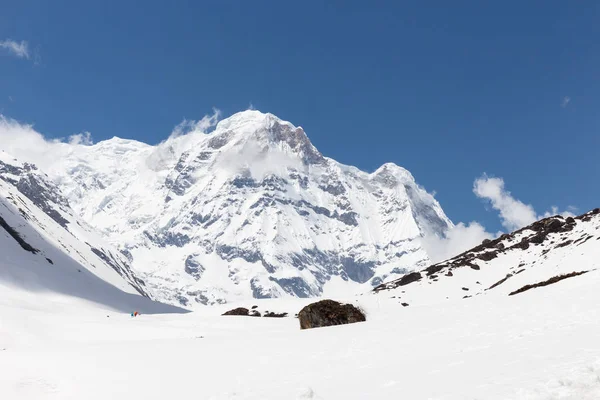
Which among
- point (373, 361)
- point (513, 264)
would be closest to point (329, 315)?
point (373, 361)

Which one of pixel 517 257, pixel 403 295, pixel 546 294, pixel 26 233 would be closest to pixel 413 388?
pixel 546 294

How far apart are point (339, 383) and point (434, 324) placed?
981 centimetres

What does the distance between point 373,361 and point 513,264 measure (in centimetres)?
9216

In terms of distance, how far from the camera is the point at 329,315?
3197cm

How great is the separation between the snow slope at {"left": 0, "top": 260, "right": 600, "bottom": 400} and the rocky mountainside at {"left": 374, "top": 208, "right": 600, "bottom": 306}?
43566 mm

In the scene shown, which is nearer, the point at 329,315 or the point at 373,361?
the point at 373,361

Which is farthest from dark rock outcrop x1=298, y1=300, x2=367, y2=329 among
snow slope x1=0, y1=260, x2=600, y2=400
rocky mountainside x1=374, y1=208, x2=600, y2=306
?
rocky mountainside x1=374, y1=208, x2=600, y2=306

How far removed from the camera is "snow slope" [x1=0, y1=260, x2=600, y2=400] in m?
11.0

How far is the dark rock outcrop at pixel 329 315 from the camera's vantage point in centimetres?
3164

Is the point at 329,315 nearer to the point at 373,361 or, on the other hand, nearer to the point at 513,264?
the point at 373,361

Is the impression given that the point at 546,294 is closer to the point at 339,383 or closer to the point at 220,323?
the point at 339,383

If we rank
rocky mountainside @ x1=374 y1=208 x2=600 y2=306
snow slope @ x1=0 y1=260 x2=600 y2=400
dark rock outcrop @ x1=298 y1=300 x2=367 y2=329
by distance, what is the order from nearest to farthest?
snow slope @ x1=0 y1=260 x2=600 y2=400 → dark rock outcrop @ x1=298 y1=300 x2=367 y2=329 → rocky mountainside @ x1=374 y1=208 x2=600 y2=306

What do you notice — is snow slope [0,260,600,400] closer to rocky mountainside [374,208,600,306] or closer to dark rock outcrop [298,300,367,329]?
dark rock outcrop [298,300,367,329]

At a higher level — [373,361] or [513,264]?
[513,264]
